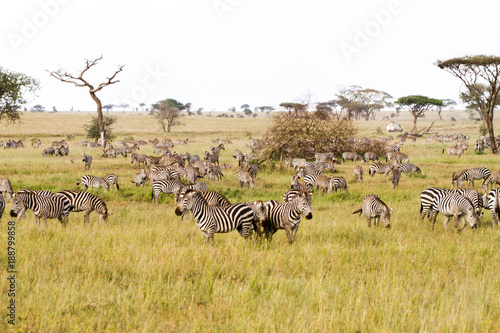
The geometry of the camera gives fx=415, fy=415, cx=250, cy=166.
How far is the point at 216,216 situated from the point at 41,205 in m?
4.96

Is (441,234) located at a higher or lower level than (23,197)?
lower

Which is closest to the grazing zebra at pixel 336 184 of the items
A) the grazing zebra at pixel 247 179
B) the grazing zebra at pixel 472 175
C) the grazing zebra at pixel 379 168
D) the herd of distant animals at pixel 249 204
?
the herd of distant animals at pixel 249 204

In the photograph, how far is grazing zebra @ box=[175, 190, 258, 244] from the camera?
900cm

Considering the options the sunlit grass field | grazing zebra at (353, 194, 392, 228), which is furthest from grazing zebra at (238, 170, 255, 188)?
grazing zebra at (353, 194, 392, 228)

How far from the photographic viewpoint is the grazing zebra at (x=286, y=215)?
885cm

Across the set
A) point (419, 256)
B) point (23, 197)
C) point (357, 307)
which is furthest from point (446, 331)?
point (23, 197)

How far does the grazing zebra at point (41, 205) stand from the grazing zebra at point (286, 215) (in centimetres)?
563

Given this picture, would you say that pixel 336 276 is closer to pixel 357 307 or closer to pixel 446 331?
pixel 357 307

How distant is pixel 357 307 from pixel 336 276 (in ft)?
4.52

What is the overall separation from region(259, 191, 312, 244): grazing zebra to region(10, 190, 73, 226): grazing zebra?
5.63 metres

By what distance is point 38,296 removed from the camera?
228 inches

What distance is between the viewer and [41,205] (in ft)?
35.4

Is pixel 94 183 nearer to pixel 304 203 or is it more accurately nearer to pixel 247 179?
pixel 247 179

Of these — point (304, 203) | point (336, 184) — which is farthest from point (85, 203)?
point (336, 184)
